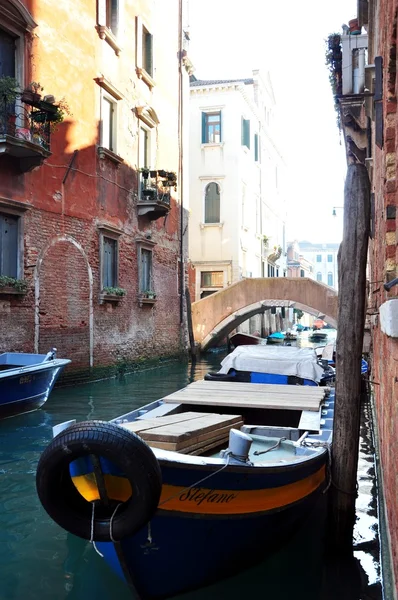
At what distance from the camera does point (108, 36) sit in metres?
12.1

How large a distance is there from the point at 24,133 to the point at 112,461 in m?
7.48

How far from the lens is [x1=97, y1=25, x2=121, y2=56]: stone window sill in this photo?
11820 mm

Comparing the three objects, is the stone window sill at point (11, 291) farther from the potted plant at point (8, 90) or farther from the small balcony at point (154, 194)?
the small balcony at point (154, 194)

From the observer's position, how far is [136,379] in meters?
12.5

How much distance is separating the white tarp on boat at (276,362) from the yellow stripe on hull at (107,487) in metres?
4.69

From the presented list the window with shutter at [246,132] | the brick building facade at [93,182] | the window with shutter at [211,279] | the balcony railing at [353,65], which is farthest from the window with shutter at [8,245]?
the window with shutter at [246,132]

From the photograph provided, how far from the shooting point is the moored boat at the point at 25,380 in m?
7.45

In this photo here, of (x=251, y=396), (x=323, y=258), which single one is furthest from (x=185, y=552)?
(x=323, y=258)

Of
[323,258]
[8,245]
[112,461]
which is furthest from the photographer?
[323,258]

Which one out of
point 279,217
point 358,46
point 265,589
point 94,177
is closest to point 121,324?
point 94,177

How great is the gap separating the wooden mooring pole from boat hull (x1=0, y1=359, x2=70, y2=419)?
15.1 ft

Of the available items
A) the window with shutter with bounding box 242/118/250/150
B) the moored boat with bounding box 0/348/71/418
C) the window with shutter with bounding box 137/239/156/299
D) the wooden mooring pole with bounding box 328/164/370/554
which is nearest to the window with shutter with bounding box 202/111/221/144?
the window with shutter with bounding box 242/118/250/150

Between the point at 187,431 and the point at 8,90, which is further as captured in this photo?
the point at 8,90

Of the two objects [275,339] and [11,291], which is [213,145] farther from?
[11,291]
